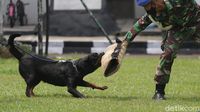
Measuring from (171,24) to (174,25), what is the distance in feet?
0.15

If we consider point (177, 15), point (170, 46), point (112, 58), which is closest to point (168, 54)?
point (170, 46)

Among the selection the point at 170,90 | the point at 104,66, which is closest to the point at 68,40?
the point at 170,90

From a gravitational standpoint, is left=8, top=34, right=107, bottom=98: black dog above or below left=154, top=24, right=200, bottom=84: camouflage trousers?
below

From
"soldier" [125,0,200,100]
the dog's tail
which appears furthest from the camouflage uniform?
the dog's tail

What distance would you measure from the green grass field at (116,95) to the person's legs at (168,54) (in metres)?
0.18

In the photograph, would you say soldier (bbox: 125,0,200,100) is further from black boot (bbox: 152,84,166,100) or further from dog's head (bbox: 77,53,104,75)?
dog's head (bbox: 77,53,104,75)

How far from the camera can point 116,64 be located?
785 centimetres

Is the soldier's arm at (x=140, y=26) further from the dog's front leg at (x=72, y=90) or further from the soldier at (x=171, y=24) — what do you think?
the dog's front leg at (x=72, y=90)

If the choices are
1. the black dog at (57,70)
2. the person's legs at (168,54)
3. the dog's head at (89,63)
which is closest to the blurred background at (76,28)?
the black dog at (57,70)

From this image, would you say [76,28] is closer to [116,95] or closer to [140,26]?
[116,95]

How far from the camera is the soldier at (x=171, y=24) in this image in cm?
765

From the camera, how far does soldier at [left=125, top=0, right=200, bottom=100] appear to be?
7.65m

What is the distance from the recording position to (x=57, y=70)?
319 inches

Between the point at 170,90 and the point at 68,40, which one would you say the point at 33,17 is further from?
the point at 170,90
